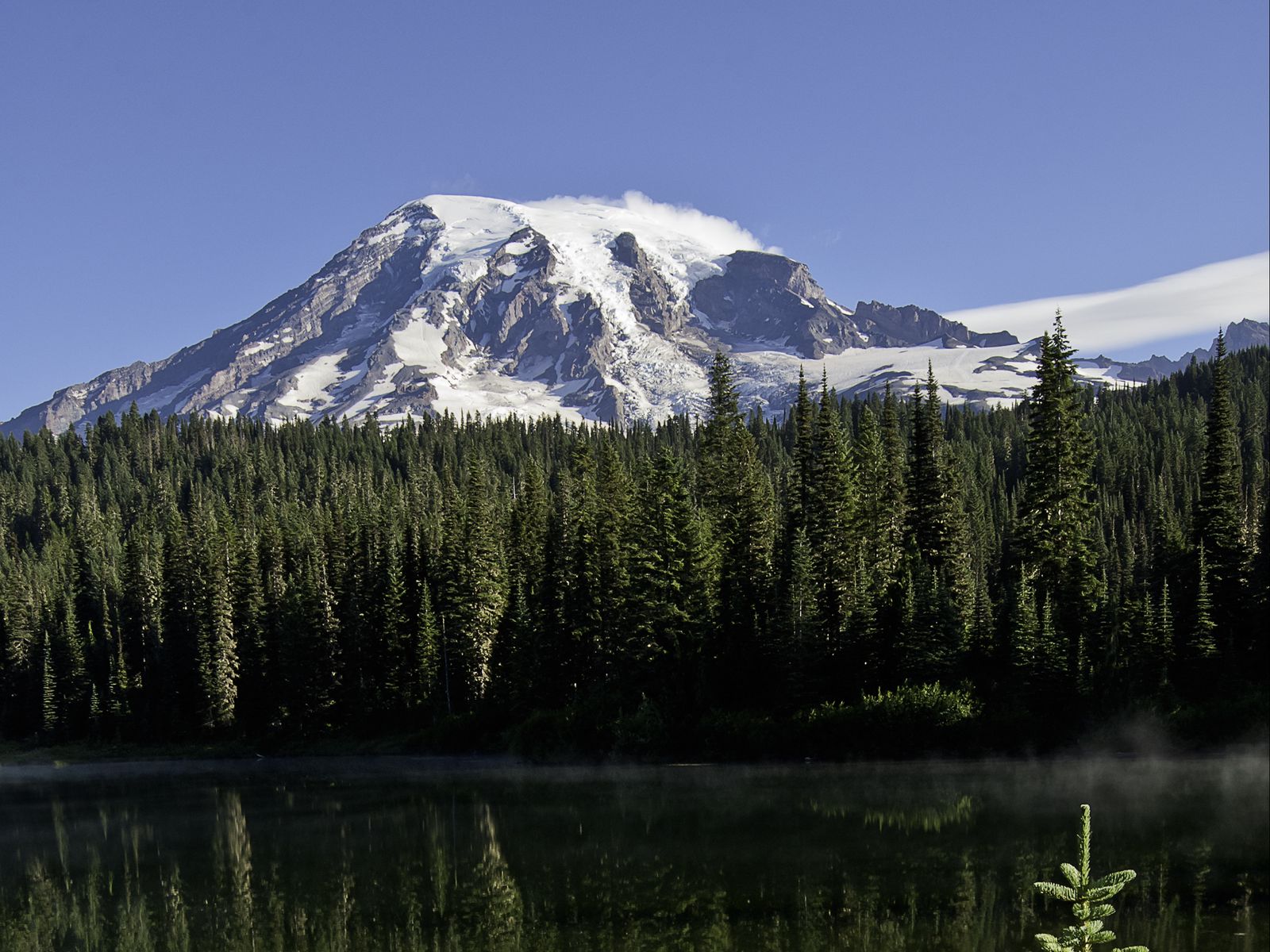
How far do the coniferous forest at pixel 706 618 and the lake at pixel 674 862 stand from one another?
5.57m

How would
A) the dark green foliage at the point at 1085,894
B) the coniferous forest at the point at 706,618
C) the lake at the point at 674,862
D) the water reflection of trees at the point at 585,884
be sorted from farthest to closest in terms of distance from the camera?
the coniferous forest at the point at 706,618 → the lake at the point at 674,862 → the water reflection of trees at the point at 585,884 → the dark green foliage at the point at 1085,894

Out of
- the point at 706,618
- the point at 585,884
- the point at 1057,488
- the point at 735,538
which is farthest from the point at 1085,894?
the point at 735,538

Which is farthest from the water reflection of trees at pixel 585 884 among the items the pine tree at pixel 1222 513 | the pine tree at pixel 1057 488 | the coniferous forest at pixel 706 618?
the pine tree at pixel 1222 513

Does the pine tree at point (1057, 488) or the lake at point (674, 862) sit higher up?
the pine tree at point (1057, 488)

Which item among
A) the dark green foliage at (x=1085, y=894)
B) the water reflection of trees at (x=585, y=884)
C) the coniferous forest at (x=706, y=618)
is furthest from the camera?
the coniferous forest at (x=706, y=618)

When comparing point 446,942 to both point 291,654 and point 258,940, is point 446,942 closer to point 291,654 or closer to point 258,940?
point 258,940

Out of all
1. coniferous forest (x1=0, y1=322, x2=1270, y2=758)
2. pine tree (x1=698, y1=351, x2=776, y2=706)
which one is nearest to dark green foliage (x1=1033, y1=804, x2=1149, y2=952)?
coniferous forest (x1=0, y1=322, x2=1270, y2=758)

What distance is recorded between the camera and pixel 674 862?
38625mm

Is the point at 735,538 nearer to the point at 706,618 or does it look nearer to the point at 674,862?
the point at 706,618

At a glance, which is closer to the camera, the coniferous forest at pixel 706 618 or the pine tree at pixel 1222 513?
the coniferous forest at pixel 706 618

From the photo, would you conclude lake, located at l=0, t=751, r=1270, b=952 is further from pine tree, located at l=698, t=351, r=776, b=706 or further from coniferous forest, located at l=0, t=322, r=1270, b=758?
pine tree, located at l=698, t=351, r=776, b=706

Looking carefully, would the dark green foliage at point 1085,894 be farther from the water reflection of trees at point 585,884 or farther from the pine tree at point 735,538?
the pine tree at point 735,538

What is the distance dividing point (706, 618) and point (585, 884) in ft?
104

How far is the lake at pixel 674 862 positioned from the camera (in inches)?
1193
